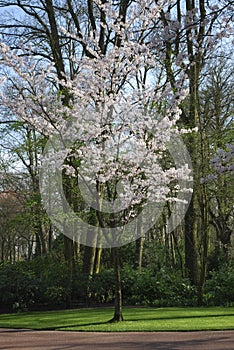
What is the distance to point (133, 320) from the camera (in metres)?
9.84

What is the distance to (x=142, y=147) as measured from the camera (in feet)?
35.4

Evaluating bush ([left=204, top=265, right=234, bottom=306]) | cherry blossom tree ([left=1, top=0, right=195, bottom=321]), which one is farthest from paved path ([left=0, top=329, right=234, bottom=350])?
bush ([left=204, top=265, right=234, bottom=306])

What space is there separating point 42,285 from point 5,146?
23.7ft

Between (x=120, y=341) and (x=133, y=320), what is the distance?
241 cm

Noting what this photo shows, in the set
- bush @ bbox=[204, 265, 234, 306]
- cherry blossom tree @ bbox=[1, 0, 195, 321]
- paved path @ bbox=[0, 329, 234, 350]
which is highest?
cherry blossom tree @ bbox=[1, 0, 195, 321]

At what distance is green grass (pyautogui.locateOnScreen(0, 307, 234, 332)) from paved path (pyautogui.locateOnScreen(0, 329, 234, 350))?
45cm

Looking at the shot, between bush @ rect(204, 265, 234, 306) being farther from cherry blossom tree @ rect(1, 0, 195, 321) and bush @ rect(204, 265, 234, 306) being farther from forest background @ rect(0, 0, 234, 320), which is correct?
cherry blossom tree @ rect(1, 0, 195, 321)

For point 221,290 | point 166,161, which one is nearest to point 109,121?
point 166,161

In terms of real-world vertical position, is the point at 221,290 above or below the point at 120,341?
above

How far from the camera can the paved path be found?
6867mm

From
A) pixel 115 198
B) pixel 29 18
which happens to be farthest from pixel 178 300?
pixel 29 18

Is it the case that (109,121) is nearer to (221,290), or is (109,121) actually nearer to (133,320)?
(133,320)

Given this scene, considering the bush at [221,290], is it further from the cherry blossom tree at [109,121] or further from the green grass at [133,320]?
the cherry blossom tree at [109,121]

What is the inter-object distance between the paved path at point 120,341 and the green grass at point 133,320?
1.47 ft
